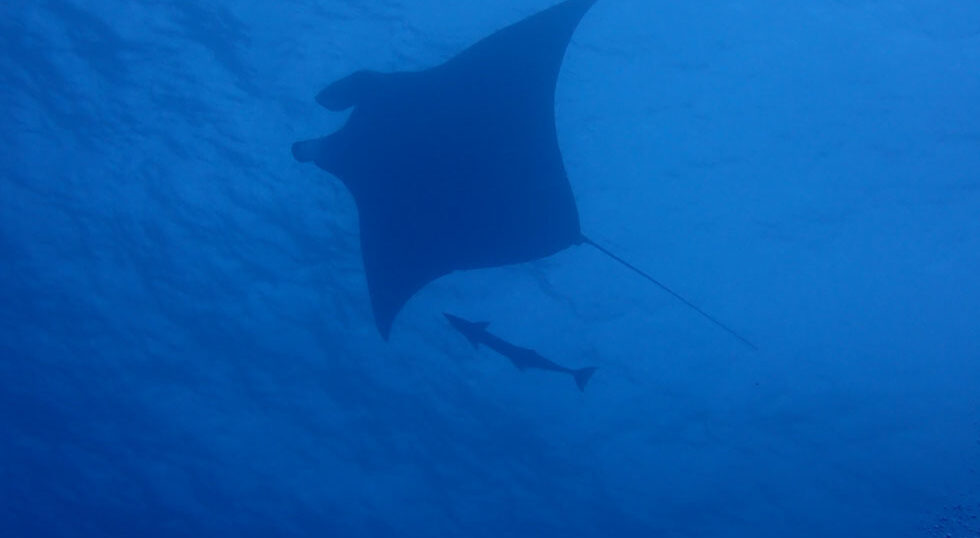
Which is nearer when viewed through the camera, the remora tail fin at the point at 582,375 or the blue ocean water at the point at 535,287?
the blue ocean water at the point at 535,287

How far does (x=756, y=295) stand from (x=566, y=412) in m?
4.35

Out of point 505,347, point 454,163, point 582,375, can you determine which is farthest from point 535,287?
point 454,163

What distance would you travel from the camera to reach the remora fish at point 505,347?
25.6 ft

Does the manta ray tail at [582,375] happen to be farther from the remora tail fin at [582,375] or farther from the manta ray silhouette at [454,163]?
the manta ray silhouette at [454,163]

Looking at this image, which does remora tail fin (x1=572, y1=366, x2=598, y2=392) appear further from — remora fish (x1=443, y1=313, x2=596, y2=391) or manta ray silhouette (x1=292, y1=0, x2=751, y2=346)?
manta ray silhouette (x1=292, y1=0, x2=751, y2=346)

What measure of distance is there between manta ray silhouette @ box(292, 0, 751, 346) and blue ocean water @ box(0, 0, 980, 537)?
5.88 feet

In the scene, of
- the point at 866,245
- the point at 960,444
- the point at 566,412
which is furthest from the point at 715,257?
the point at 960,444

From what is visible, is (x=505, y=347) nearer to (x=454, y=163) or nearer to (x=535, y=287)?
(x=535, y=287)

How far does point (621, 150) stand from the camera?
Result: 324 inches

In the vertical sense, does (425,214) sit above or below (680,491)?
below

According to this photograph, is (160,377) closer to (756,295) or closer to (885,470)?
(756,295)

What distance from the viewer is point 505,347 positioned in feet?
26.1

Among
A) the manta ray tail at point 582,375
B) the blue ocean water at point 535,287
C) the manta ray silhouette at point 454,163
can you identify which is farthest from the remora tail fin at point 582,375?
the manta ray silhouette at point 454,163

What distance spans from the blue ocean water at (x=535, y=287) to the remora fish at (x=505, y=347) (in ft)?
6.28
